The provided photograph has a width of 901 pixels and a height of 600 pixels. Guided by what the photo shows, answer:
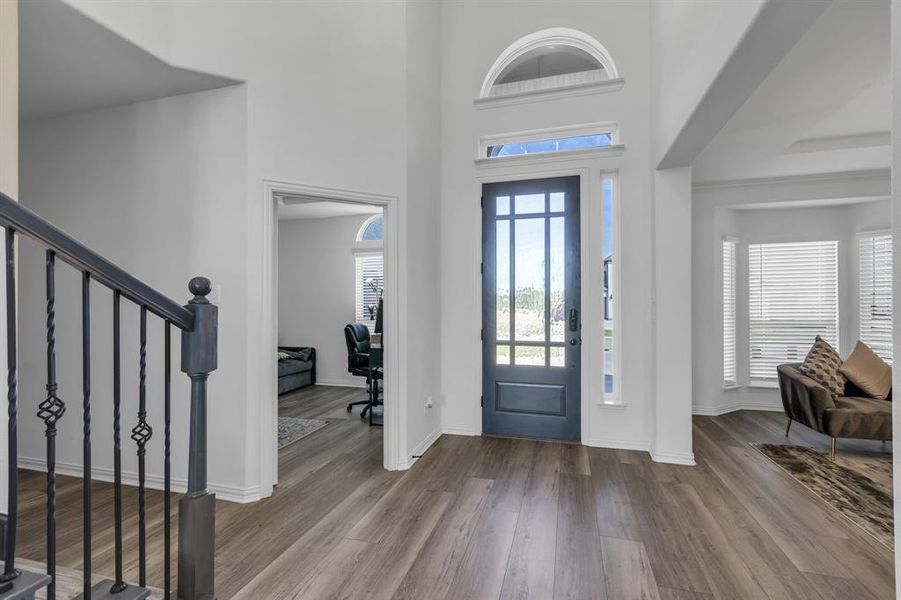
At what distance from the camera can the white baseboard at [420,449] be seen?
327cm

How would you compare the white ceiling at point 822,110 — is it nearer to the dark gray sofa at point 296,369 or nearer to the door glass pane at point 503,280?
the door glass pane at point 503,280

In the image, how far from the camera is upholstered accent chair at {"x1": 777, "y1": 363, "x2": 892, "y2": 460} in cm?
335

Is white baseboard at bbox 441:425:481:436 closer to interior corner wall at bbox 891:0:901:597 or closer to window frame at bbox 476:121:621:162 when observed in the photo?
window frame at bbox 476:121:621:162

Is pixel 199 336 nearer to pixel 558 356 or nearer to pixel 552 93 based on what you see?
pixel 558 356

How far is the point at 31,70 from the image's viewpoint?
102 inches

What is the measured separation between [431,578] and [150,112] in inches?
133

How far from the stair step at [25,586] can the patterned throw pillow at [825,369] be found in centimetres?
490

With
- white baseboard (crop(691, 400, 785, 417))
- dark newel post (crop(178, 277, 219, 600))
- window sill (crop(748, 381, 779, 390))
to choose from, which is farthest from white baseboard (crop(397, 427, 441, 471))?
window sill (crop(748, 381, 779, 390))

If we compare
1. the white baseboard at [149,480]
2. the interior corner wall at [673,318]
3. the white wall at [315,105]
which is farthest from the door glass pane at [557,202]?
the white baseboard at [149,480]

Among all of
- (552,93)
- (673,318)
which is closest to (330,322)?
(552,93)

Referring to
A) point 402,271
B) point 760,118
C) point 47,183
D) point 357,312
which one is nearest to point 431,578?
point 402,271

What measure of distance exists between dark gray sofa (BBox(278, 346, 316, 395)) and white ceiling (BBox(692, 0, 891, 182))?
5499 mm

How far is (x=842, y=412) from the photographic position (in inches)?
134

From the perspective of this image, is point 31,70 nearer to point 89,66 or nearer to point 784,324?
point 89,66
